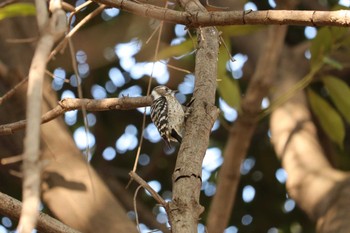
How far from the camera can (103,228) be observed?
3.27 m

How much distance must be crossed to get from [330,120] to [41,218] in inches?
96.2

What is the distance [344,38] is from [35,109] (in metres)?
3.05

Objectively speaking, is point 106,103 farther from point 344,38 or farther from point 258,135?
point 258,135

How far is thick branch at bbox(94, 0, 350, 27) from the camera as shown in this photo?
1723mm

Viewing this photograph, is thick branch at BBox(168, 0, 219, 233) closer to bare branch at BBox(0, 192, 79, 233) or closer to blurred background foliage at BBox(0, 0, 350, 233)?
bare branch at BBox(0, 192, 79, 233)

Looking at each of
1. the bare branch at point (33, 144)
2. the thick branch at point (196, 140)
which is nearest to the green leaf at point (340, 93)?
the thick branch at point (196, 140)

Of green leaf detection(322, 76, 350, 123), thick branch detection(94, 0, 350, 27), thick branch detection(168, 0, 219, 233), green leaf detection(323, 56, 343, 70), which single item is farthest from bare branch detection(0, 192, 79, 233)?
→ green leaf detection(322, 76, 350, 123)

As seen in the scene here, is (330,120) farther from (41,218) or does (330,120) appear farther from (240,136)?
A: (41,218)

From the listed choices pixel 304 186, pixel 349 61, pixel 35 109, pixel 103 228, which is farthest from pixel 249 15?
pixel 349 61

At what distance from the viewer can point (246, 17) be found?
175 cm

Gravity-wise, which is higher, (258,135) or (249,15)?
(258,135)

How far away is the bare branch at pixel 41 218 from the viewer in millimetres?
1799

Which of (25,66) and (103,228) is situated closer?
(103,228)

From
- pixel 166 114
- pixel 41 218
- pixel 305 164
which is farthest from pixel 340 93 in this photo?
pixel 41 218
